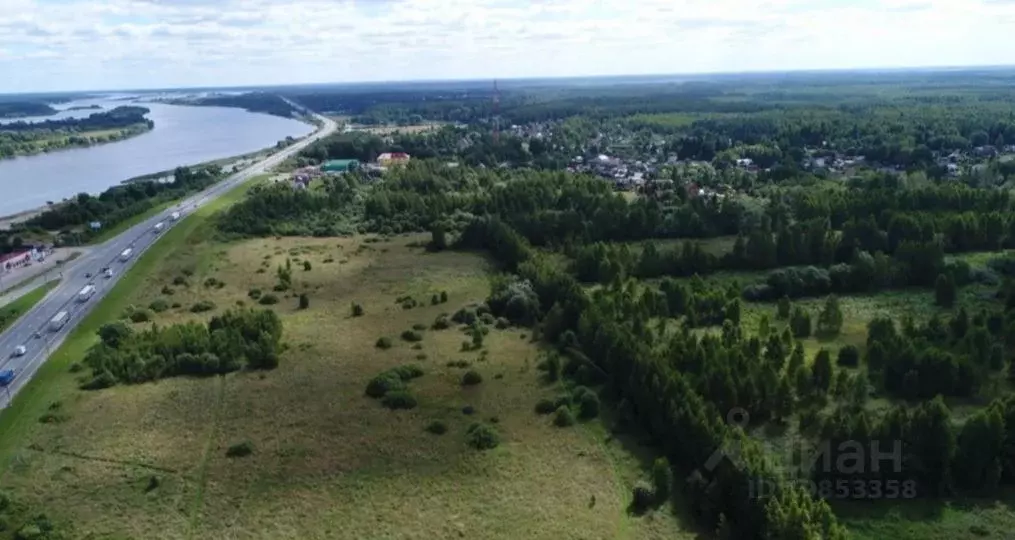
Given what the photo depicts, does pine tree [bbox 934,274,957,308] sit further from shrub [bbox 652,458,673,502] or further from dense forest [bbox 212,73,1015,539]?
shrub [bbox 652,458,673,502]

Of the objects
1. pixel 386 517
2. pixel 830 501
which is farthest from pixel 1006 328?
pixel 386 517

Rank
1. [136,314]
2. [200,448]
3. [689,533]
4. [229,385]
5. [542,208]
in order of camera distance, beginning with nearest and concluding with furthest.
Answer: [689,533]
[200,448]
[229,385]
[136,314]
[542,208]

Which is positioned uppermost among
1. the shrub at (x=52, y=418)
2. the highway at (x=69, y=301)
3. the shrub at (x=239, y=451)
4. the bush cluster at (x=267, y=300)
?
the highway at (x=69, y=301)

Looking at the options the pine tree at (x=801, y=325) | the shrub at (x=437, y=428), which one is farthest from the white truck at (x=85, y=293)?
the pine tree at (x=801, y=325)

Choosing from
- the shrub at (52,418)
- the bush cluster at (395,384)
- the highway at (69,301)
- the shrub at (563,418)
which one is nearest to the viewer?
the shrub at (563,418)

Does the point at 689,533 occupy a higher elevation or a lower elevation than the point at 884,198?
lower

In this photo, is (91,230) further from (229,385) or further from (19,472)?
(19,472)

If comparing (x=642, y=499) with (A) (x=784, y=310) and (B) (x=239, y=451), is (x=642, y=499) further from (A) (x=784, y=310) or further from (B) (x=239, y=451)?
(A) (x=784, y=310)

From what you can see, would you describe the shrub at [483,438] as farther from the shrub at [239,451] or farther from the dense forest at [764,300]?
the shrub at [239,451]
